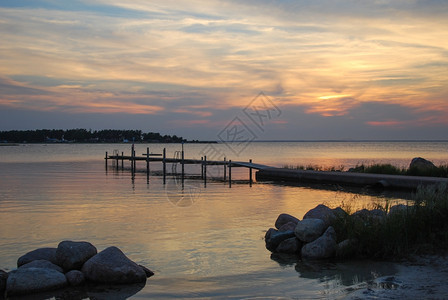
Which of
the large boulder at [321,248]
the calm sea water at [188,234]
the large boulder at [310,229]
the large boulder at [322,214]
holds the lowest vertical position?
the calm sea water at [188,234]

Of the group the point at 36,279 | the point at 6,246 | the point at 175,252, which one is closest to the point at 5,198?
the point at 6,246

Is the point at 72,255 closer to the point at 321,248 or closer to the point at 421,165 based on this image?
the point at 321,248

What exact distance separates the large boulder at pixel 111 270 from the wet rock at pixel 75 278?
0.13 m

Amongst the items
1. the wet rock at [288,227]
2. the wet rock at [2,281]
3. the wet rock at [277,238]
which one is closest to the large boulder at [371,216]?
the wet rock at [277,238]

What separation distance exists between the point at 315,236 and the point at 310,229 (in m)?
0.19

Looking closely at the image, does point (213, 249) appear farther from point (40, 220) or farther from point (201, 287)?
point (40, 220)

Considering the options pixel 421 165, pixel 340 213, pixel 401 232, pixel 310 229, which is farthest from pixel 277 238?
pixel 421 165

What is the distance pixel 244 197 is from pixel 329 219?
12081 millimetres

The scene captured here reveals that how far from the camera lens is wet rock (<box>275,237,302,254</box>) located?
1049cm

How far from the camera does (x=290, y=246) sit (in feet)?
34.5

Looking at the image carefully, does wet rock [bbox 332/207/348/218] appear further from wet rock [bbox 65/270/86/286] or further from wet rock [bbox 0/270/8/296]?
wet rock [bbox 0/270/8/296]

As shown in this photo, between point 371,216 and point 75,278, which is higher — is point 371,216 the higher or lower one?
the higher one

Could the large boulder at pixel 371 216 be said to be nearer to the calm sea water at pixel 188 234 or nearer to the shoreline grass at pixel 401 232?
the shoreline grass at pixel 401 232

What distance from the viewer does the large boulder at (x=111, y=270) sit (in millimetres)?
8195
